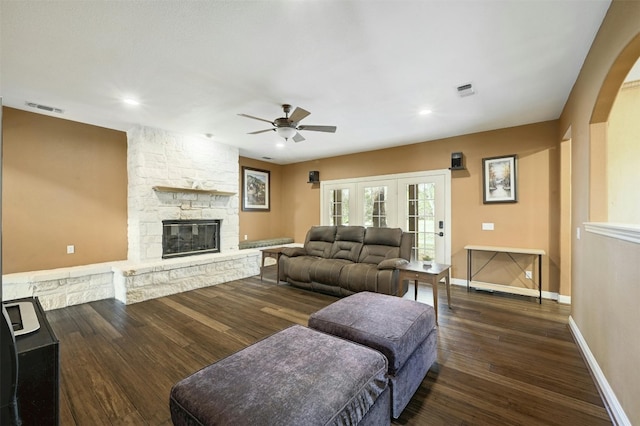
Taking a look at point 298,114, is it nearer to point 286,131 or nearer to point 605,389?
point 286,131

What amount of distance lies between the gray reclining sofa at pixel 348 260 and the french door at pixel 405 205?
63cm

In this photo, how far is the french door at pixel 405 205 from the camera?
16.8 feet

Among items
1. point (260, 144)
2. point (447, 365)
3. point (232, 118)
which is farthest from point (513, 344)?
point (260, 144)

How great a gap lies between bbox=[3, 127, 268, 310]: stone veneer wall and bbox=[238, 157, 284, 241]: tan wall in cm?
85

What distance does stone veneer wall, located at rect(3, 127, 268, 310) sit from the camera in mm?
3904

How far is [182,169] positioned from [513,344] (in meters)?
5.13

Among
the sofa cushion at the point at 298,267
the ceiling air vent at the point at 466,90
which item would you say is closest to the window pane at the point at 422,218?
the sofa cushion at the point at 298,267

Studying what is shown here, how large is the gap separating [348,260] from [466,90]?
112 inches

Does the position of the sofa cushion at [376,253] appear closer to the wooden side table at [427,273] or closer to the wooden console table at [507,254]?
the wooden side table at [427,273]

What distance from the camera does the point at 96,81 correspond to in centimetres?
302

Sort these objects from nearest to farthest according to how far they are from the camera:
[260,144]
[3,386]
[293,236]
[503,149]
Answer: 1. [3,386]
2. [503,149]
3. [260,144]
4. [293,236]

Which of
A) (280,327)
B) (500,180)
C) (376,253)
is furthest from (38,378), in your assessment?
(500,180)

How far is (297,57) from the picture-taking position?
8.54ft

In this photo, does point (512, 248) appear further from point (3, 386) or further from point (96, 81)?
point (96, 81)
